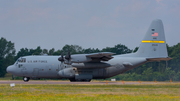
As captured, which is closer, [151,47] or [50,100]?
[50,100]

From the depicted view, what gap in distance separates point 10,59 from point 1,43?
6362mm

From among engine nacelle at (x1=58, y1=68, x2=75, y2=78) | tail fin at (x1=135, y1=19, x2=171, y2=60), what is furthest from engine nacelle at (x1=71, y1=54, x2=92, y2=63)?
tail fin at (x1=135, y1=19, x2=171, y2=60)

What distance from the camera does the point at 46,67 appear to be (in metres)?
28.7

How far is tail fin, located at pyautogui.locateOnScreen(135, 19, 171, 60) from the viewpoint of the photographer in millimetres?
30453

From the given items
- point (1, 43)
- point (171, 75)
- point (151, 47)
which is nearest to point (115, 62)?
point (151, 47)

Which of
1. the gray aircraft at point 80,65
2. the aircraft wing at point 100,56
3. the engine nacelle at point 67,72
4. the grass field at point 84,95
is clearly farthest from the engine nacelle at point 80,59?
the grass field at point 84,95

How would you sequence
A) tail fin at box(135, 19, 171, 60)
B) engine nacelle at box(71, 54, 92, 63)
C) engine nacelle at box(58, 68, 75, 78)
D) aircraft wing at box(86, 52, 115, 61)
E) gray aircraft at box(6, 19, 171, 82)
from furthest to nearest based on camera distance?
tail fin at box(135, 19, 171, 60) → engine nacelle at box(58, 68, 75, 78) → gray aircraft at box(6, 19, 171, 82) → engine nacelle at box(71, 54, 92, 63) → aircraft wing at box(86, 52, 115, 61)

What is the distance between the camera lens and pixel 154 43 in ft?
101

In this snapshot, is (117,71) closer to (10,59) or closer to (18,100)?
(18,100)

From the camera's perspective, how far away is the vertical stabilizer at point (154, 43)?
99.9 ft

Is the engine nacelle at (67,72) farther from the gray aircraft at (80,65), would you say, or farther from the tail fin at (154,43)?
the tail fin at (154,43)

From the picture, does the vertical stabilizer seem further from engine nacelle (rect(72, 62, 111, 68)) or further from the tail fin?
engine nacelle (rect(72, 62, 111, 68))

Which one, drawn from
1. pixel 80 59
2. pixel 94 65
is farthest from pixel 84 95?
pixel 94 65

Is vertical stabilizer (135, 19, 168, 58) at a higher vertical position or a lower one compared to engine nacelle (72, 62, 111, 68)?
higher
